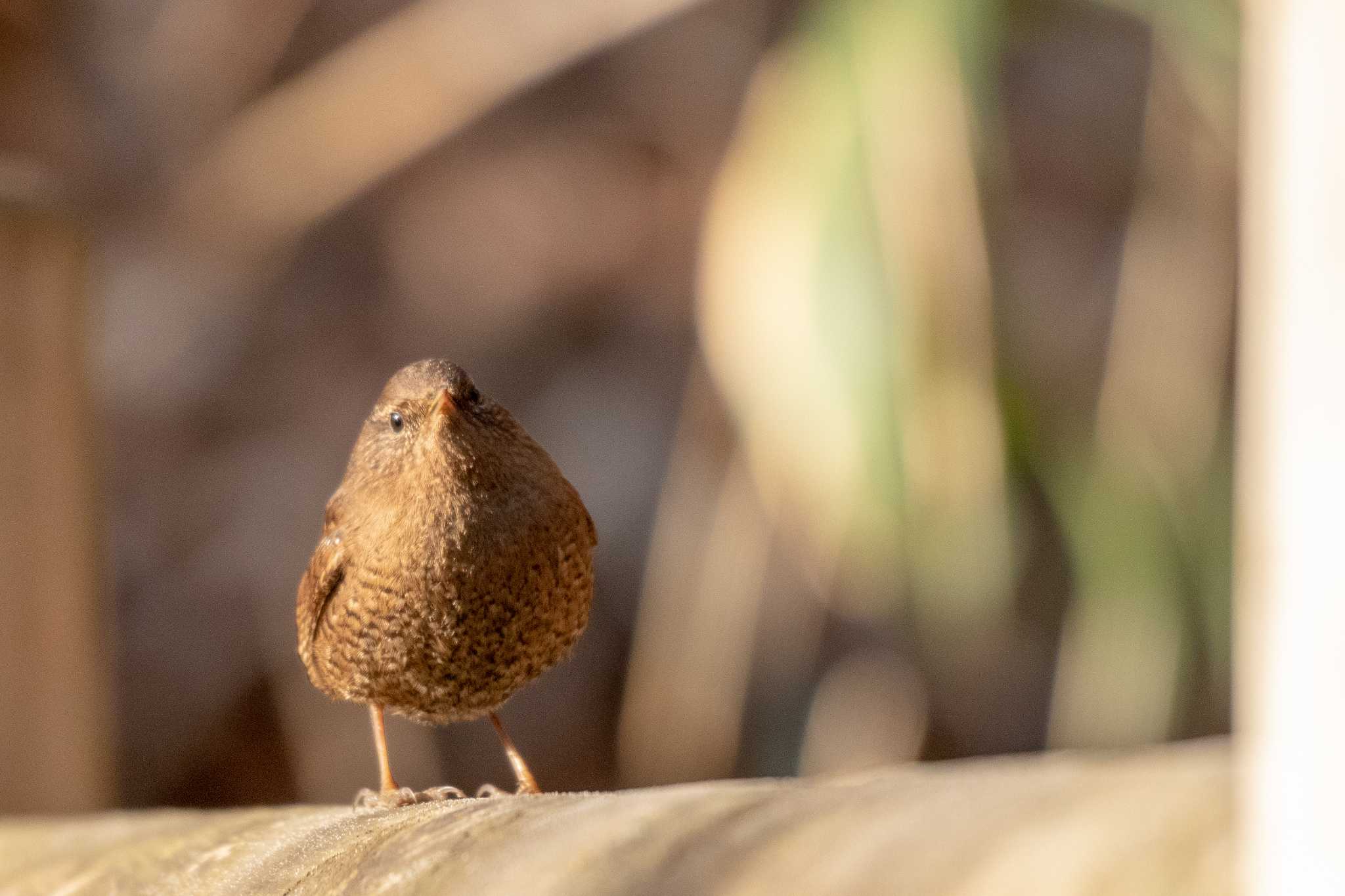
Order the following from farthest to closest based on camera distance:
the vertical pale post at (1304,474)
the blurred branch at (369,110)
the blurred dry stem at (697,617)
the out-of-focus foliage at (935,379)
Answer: the blurred branch at (369,110) < the blurred dry stem at (697,617) < the out-of-focus foliage at (935,379) < the vertical pale post at (1304,474)

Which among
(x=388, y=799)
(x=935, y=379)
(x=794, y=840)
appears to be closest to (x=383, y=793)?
(x=388, y=799)

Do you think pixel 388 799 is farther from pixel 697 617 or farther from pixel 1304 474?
pixel 697 617

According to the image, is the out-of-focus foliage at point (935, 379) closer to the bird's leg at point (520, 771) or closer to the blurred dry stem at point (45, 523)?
the bird's leg at point (520, 771)

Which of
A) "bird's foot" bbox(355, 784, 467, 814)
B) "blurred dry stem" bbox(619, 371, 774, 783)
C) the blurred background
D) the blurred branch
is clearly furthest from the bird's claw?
the blurred branch

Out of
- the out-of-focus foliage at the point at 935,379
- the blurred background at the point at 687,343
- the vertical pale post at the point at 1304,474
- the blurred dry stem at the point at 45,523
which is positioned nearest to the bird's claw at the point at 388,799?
the blurred dry stem at the point at 45,523

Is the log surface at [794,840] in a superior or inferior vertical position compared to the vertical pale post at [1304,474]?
inferior

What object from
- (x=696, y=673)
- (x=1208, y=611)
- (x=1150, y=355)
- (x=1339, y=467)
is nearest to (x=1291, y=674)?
(x=1339, y=467)

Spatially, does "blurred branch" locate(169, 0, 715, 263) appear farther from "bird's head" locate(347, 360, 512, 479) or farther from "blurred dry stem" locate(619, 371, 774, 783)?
"bird's head" locate(347, 360, 512, 479)
